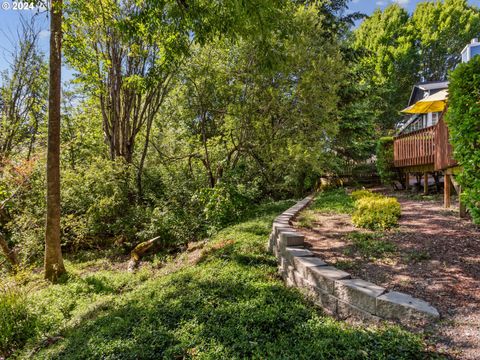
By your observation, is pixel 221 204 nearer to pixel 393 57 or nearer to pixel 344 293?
pixel 344 293

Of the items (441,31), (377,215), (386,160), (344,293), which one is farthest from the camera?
(441,31)

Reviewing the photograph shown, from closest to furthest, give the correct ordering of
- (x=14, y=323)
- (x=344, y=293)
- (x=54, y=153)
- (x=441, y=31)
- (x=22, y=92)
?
(x=344, y=293)
(x=14, y=323)
(x=54, y=153)
(x=22, y=92)
(x=441, y=31)

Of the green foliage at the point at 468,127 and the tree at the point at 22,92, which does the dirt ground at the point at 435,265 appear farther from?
the tree at the point at 22,92

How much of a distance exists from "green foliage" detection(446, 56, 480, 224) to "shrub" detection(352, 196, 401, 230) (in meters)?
1.24

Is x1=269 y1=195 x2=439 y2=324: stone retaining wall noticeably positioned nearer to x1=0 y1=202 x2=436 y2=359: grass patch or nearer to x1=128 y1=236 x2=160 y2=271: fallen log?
x1=0 y1=202 x2=436 y2=359: grass patch

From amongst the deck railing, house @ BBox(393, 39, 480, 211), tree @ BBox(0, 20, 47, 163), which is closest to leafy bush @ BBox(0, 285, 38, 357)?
house @ BBox(393, 39, 480, 211)

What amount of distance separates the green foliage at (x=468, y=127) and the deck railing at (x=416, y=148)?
3.67 metres

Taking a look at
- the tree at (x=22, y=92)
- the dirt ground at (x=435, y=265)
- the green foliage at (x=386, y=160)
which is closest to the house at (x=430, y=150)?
the green foliage at (x=386, y=160)

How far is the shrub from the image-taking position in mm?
4656

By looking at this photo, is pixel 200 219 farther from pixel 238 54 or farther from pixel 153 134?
pixel 153 134

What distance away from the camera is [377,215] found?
4812 millimetres

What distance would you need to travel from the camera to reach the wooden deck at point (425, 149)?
5.69 metres

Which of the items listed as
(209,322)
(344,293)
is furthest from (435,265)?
(209,322)

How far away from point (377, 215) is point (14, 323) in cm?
547
